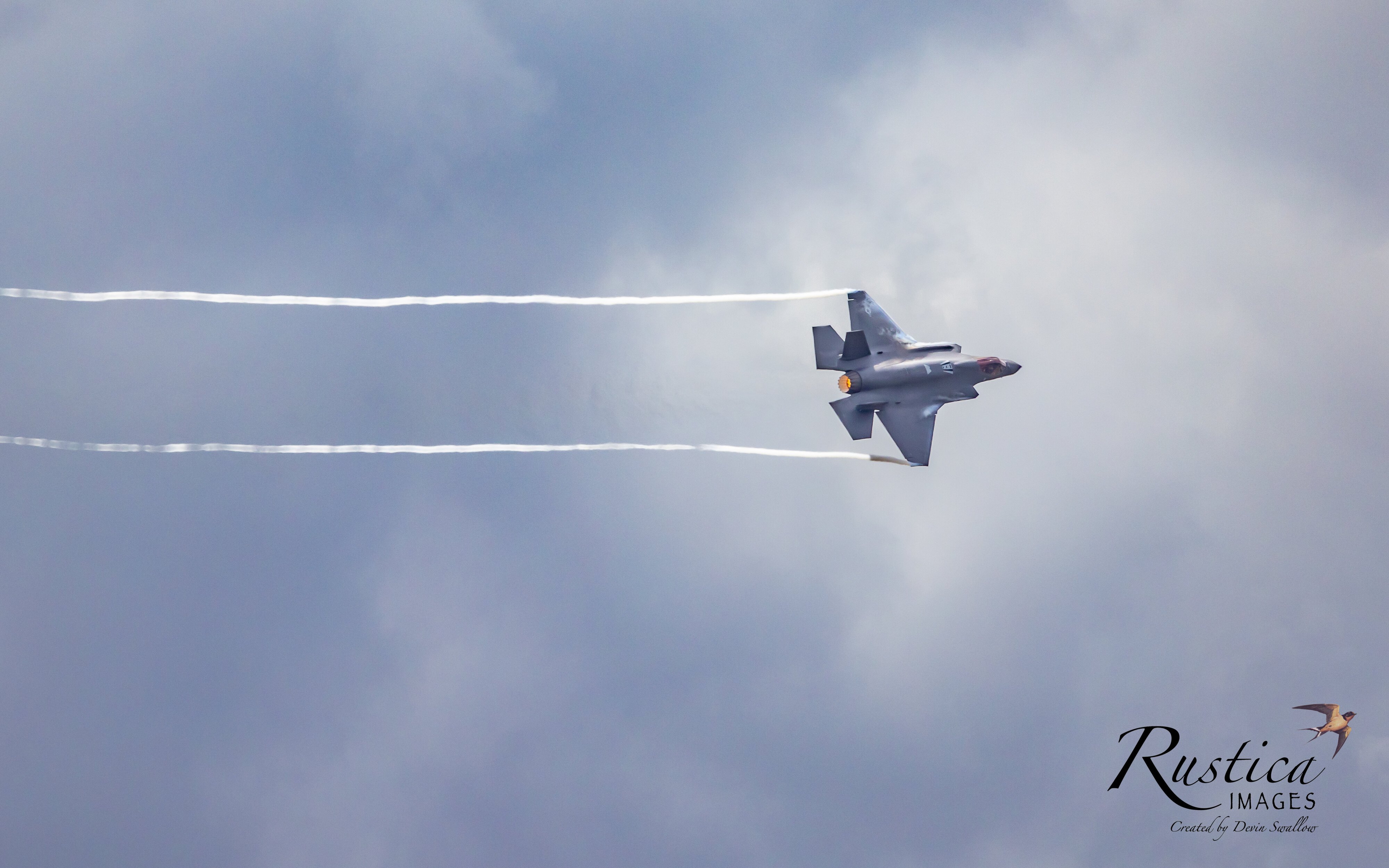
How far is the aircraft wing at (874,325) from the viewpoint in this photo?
60250 mm

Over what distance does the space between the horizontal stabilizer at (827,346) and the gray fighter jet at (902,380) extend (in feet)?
0.08

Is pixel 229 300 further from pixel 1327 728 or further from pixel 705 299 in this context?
pixel 1327 728

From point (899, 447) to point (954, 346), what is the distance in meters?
5.97

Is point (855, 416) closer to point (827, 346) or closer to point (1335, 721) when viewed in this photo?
point (827, 346)

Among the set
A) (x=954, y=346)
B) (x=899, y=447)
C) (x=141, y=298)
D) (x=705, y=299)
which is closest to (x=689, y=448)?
(x=705, y=299)

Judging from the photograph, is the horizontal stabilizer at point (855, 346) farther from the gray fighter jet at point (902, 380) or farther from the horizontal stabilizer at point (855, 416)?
the horizontal stabilizer at point (855, 416)

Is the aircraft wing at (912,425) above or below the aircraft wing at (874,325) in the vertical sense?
below

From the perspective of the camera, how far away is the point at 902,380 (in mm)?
57906

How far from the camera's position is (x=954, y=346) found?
5919 cm

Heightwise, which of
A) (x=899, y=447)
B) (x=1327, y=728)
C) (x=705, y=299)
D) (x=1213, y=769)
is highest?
(x=705, y=299)

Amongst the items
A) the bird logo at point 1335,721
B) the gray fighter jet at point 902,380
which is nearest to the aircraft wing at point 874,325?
the gray fighter jet at point 902,380

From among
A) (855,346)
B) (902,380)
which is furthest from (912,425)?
(855,346)

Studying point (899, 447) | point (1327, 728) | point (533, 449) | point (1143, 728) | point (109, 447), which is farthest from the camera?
point (1327, 728)

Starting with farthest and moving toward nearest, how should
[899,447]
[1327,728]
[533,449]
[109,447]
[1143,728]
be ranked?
[1327,728] → [1143,728] → [899,447] → [533,449] → [109,447]
